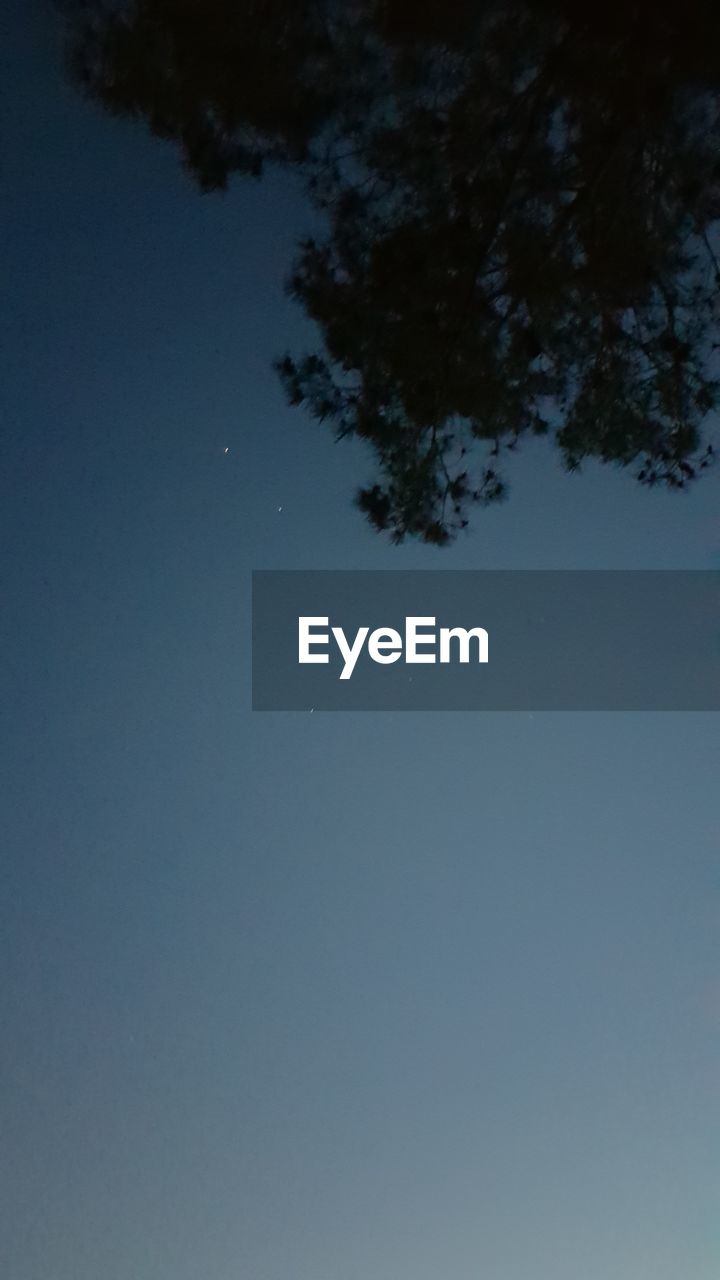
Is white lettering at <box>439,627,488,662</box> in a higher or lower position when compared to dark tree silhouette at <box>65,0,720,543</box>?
lower

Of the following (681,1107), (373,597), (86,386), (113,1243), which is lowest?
(113,1243)

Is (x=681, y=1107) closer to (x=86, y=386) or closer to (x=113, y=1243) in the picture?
(x=113, y=1243)

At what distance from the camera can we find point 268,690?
1.57m

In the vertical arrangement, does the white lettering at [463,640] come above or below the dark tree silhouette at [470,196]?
below

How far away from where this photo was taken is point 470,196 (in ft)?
5.26

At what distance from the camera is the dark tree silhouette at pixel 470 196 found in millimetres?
1575

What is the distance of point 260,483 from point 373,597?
0.25 m

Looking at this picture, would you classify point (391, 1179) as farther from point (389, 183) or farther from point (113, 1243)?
point (389, 183)

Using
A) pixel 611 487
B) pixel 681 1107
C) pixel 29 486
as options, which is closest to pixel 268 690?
pixel 29 486

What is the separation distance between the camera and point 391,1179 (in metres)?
1.51

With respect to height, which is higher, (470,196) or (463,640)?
(470,196)

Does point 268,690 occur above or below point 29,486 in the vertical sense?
below

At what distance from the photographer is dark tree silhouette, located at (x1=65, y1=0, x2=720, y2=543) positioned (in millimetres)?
1575

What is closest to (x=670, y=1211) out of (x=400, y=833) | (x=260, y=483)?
(x=400, y=833)
